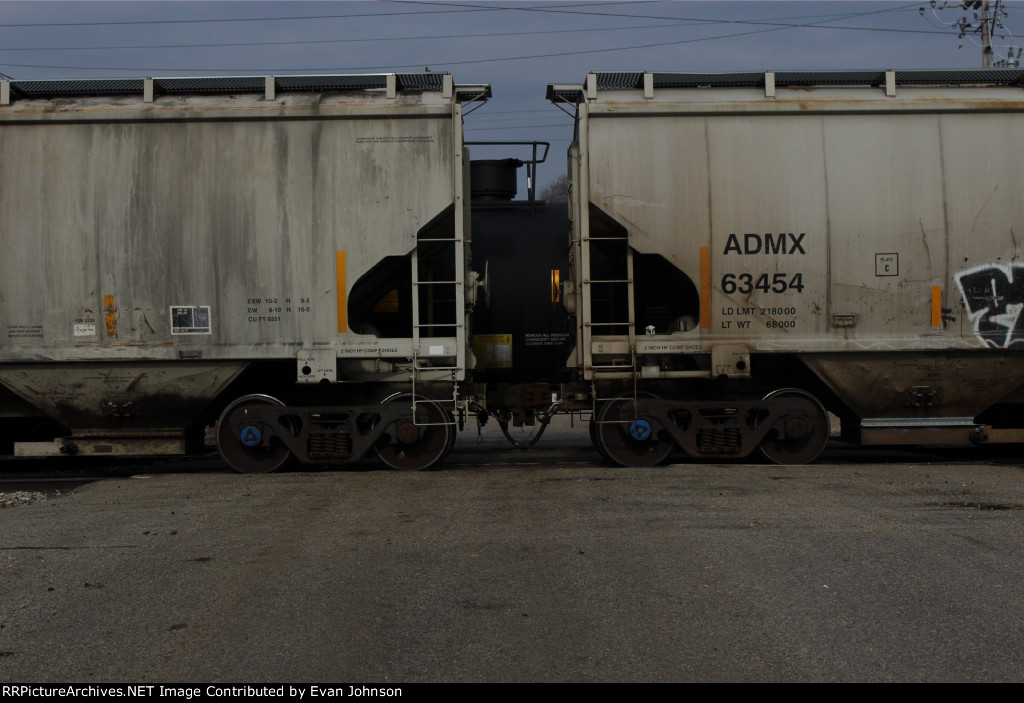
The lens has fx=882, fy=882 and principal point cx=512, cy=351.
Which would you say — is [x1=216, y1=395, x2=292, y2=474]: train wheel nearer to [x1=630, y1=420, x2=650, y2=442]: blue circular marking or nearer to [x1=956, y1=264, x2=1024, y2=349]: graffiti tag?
[x1=630, y1=420, x2=650, y2=442]: blue circular marking

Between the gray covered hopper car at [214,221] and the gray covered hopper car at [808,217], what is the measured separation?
5.44 feet

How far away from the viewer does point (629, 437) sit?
9328 millimetres

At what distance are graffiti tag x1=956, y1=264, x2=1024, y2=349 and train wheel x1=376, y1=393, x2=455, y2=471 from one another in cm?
548

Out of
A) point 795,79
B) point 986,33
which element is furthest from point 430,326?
point 986,33

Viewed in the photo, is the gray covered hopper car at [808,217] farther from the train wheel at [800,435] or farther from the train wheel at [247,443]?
the train wheel at [247,443]

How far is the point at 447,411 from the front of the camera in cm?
916

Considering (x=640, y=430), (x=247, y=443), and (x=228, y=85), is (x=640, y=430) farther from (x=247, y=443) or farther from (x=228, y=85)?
(x=228, y=85)

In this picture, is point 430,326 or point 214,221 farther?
point 430,326

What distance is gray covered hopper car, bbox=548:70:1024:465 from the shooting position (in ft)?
29.4

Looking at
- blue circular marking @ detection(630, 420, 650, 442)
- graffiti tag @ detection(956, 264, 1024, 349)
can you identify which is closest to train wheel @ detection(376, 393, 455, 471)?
blue circular marking @ detection(630, 420, 650, 442)

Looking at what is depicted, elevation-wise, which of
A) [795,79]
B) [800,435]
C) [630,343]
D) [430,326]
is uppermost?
[795,79]

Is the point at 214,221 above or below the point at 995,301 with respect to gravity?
above

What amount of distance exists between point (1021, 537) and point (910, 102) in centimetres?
502

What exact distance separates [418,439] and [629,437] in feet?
7.28
